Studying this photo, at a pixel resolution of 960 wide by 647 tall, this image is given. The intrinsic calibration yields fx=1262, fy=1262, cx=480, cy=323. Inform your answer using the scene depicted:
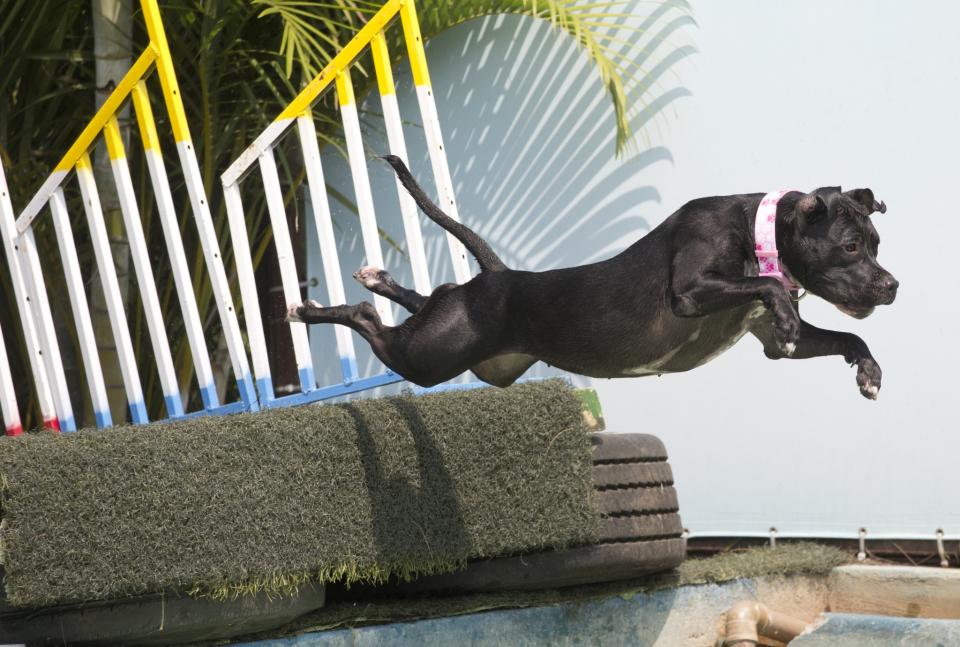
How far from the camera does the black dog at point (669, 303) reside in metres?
2.86

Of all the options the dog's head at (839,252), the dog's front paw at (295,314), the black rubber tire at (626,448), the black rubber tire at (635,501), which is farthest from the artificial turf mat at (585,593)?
the dog's head at (839,252)

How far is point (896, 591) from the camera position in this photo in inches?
175

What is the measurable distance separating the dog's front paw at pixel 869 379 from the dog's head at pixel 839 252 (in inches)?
4.9

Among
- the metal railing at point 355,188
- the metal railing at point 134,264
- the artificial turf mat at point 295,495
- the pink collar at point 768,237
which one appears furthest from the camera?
the metal railing at point 134,264

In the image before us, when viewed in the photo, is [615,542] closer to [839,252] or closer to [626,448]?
[626,448]

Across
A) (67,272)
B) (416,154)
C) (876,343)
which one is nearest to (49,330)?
(67,272)

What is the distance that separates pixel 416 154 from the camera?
5996 millimetres

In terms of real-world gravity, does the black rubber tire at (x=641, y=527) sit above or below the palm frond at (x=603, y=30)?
below

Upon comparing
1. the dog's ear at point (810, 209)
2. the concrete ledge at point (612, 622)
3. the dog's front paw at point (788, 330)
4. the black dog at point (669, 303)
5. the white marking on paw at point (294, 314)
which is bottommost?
the concrete ledge at point (612, 622)

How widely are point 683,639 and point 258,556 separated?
1541 millimetres

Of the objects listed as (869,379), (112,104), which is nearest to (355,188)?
(112,104)

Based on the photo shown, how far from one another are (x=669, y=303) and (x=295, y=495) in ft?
4.26

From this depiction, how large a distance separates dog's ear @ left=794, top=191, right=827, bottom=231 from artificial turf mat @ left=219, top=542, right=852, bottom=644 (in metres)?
1.70

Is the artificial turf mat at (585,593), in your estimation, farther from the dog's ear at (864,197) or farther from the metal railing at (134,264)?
the dog's ear at (864,197)
